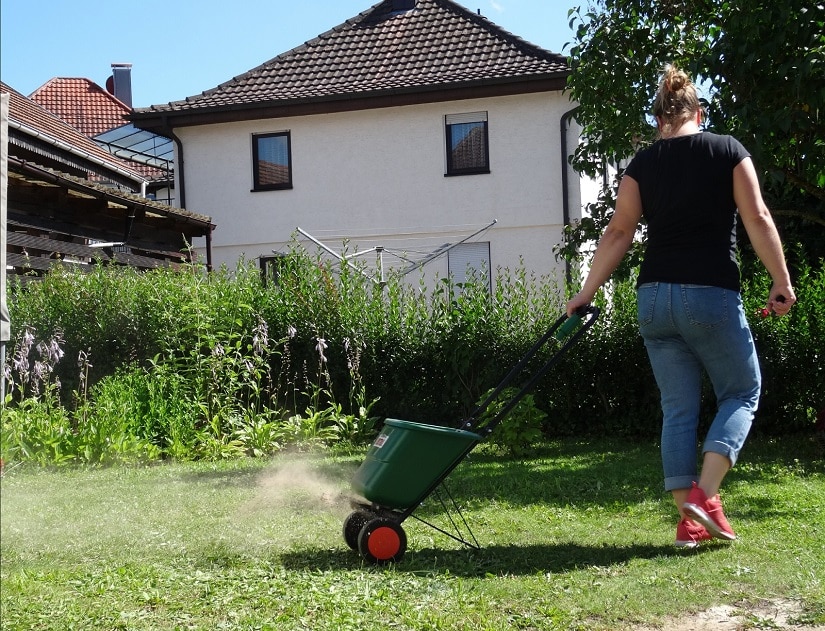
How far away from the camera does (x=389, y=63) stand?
19719mm

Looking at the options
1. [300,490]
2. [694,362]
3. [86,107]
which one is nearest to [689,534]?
[694,362]

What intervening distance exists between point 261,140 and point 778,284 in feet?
54.3

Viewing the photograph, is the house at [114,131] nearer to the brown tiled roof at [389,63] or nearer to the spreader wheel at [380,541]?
the brown tiled roof at [389,63]

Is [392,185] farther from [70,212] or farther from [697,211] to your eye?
[697,211]

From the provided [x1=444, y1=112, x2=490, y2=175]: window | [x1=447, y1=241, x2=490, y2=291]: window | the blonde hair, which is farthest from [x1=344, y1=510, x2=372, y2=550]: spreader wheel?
[x1=444, y1=112, x2=490, y2=175]: window

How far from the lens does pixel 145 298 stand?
903 centimetres

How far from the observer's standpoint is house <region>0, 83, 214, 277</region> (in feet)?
16.9

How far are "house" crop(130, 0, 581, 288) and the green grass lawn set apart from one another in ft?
37.8

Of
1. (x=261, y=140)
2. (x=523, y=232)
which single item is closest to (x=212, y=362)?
(x=523, y=232)

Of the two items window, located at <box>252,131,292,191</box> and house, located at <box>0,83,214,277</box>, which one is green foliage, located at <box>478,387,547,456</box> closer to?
house, located at <box>0,83,214,277</box>

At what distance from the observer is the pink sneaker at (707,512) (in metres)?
3.92

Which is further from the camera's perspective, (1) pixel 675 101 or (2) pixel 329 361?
(2) pixel 329 361

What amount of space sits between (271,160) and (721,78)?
44.1 ft

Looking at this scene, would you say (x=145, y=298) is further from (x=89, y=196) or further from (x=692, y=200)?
(x=692, y=200)
